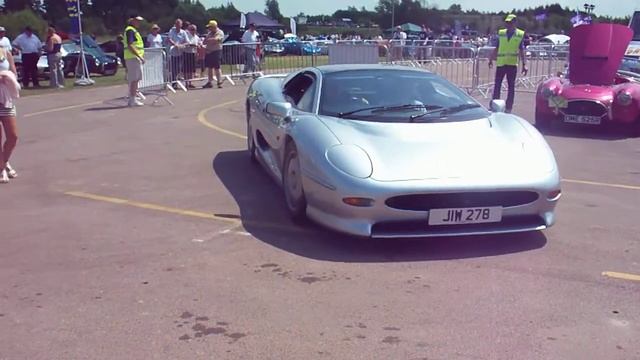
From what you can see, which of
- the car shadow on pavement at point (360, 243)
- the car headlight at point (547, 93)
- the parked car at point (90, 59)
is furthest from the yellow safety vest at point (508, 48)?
the parked car at point (90, 59)

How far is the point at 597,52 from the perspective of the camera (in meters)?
11.9

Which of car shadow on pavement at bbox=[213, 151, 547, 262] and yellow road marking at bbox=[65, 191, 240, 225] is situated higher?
car shadow on pavement at bbox=[213, 151, 547, 262]

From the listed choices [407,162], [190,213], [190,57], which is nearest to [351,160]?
[407,162]

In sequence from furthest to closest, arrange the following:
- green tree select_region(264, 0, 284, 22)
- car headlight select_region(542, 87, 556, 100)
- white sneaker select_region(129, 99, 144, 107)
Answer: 1. green tree select_region(264, 0, 284, 22)
2. white sneaker select_region(129, 99, 144, 107)
3. car headlight select_region(542, 87, 556, 100)

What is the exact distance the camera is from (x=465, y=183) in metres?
4.84

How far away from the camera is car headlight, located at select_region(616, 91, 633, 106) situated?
10.9 metres

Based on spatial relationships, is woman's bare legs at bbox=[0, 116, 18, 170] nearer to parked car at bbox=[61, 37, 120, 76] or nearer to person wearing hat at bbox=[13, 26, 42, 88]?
person wearing hat at bbox=[13, 26, 42, 88]

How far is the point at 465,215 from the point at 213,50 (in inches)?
588

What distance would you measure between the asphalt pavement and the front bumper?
186mm

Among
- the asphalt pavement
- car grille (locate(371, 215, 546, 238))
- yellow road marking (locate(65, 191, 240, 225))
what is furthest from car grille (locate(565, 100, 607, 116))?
yellow road marking (locate(65, 191, 240, 225))

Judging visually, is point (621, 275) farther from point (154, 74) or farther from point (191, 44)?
point (191, 44)

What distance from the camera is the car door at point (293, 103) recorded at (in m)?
6.23

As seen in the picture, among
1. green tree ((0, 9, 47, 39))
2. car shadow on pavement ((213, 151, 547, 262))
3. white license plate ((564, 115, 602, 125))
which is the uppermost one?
green tree ((0, 9, 47, 39))

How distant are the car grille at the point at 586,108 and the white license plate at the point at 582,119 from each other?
0.17 ft
